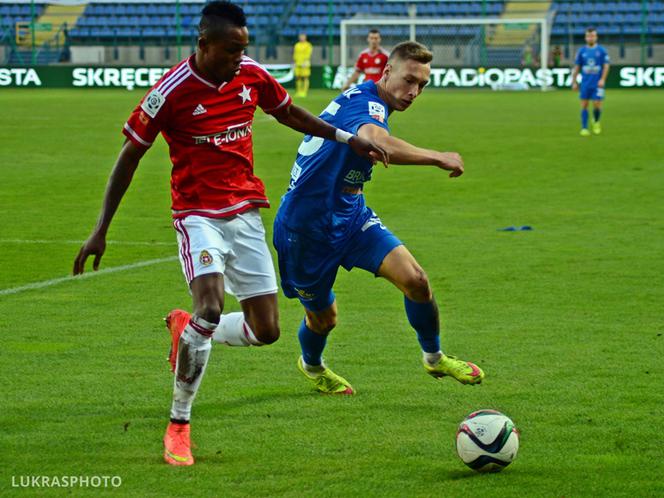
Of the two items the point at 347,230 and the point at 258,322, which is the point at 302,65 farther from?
the point at 258,322

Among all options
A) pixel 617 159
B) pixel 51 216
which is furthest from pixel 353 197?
pixel 617 159

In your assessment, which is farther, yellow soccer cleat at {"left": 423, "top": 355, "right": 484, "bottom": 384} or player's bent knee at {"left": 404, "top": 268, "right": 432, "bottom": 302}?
yellow soccer cleat at {"left": 423, "top": 355, "right": 484, "bottom": 384}

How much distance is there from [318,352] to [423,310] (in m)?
0.62

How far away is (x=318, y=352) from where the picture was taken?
6.78 metres

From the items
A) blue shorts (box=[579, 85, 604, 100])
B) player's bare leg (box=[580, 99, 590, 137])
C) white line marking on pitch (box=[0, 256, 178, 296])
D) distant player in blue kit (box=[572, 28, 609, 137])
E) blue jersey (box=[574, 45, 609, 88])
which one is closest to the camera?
white line marking on pitch (box=[0, 256, 178, 296])

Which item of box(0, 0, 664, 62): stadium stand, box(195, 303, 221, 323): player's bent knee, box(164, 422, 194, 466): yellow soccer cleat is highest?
box(195, 303, 221, 323): player's bent knee

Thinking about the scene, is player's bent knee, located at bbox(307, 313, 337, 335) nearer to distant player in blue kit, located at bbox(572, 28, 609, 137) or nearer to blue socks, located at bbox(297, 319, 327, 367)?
blue socks, located at bbox(297, 319, 327, 367)

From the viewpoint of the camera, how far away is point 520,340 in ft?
26.0

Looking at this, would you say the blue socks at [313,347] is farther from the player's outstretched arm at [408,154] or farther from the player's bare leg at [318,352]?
the player's outstretched arm at [408,154]

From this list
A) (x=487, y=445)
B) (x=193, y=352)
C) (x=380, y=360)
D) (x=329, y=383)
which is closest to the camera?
(x=487, y=445)

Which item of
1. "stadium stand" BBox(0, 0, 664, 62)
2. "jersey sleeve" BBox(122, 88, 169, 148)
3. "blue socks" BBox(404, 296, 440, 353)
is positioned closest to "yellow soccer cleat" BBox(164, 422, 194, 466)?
"jersey sleeve" BBox(122, 88, 169, 148)

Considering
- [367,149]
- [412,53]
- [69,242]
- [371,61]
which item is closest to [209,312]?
[367,149]

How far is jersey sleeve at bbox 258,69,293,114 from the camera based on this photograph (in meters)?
6.20

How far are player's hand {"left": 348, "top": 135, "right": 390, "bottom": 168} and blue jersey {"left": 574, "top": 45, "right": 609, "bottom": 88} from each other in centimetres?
2096
